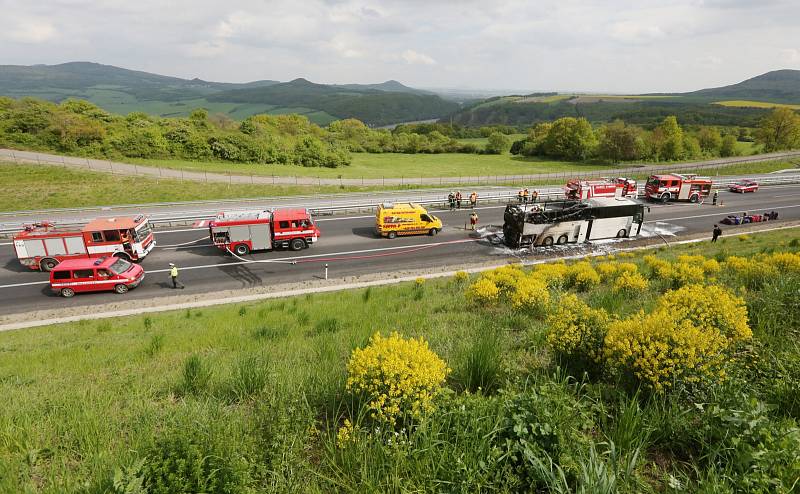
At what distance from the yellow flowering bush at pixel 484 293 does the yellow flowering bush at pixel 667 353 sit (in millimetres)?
5699

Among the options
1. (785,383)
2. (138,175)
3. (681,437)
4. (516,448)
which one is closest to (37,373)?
(516,448)

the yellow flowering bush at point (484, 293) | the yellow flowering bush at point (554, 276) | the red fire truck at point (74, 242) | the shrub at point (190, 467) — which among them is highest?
the shrub at point (190, 467)

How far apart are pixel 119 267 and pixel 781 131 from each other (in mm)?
110109

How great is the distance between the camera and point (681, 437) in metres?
3.77

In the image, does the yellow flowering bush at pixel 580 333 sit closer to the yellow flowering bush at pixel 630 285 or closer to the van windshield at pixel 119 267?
the yellow flowering bush at pixel 630 285

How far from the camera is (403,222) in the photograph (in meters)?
27.5

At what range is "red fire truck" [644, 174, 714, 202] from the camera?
37.7m

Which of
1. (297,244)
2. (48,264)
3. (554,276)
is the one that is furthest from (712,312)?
(48,264)

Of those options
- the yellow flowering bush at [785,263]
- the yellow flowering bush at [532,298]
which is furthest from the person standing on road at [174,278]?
the yellow flowering bush at [785,263]

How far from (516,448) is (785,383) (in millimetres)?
3218

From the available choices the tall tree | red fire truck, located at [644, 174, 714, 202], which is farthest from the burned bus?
the tall tree

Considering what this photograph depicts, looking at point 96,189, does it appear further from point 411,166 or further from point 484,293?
point 411,166

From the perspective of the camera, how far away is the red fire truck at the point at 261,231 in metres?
23.3

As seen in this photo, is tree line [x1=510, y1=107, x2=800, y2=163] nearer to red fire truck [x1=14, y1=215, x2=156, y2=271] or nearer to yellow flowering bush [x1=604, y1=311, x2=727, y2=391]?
red fire truck [x1=14, y1=215, x2=156, y2=271]
